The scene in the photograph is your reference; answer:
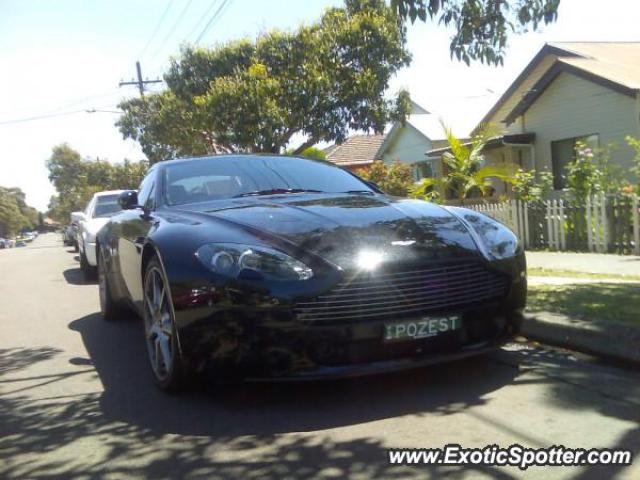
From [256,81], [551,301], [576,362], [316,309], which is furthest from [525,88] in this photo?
[316,309]

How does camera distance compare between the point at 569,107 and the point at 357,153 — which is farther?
the point at 357,153

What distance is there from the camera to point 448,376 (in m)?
3.86

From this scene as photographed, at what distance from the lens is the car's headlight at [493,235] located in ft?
12.7

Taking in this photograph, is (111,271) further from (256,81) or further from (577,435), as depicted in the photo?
(256,81)

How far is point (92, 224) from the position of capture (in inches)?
426

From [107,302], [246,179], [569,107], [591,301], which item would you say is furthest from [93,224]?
[569,107]

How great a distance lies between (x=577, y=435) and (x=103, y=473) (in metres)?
2.14

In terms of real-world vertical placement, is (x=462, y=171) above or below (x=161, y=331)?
above

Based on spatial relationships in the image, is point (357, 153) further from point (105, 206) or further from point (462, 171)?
point (105, 206)

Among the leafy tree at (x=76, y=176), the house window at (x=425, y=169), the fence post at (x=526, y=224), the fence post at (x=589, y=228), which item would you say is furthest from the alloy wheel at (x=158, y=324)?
the leafy tree at (x=76, y=176)

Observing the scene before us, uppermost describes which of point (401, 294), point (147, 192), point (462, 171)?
point (462, 171)

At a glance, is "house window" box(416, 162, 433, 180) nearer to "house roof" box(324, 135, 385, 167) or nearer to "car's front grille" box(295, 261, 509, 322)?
"house roof" box(324, 135, 385, 167)

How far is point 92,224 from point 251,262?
8.23m

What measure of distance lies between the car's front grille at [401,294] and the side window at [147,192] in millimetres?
2223
